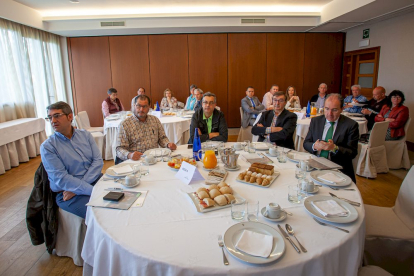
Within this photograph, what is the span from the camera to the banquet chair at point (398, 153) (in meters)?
4.27

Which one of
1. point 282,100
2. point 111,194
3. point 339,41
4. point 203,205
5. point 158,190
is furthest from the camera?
point 339,41

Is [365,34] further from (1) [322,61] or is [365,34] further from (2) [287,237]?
(2) [287,237]

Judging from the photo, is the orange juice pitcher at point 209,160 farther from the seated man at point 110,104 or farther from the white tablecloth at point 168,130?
the seated man at point 110,104

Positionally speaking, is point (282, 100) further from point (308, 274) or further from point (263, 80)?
point (263, 80)

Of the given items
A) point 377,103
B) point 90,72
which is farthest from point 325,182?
point 90,72

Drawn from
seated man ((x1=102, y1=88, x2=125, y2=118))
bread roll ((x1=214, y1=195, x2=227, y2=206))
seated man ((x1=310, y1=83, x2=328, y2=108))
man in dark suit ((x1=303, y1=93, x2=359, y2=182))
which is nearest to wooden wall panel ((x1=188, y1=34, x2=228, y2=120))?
seated man ((x1=102, y1=88, x2=125, y2=118))

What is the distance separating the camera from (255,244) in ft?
3.76

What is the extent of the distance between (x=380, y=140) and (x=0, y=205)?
5.47 meters

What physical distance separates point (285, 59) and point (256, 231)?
7.28 m

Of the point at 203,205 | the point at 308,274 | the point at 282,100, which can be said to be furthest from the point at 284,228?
the point at 282,100

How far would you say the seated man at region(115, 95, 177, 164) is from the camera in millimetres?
2805

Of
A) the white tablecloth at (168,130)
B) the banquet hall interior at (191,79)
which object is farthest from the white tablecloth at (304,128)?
the white tablecloth at (168,130)

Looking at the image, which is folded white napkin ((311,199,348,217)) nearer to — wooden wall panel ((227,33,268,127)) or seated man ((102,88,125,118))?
seated man ((102,88,125,118))

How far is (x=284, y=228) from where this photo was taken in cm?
129
